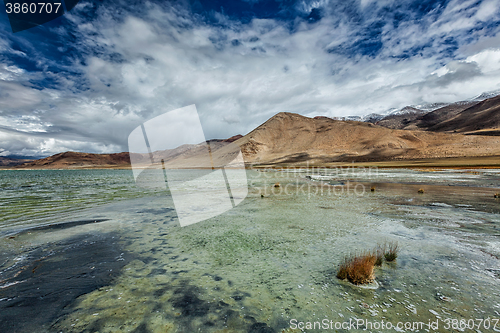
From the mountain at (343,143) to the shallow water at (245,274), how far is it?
9014cm

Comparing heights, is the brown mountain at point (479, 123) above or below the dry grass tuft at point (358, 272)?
above

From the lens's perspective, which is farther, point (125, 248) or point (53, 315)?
point (125, 248)

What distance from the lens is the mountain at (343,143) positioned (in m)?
80.8

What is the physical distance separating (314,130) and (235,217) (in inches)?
5462

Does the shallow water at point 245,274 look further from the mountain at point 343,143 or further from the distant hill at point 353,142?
the mountain at point 343,143

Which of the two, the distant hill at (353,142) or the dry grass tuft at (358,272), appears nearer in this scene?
the dry grass tuft at (358,272)

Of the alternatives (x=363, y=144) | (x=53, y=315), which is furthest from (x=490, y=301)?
(x=363, y=144)

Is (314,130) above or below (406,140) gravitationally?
above

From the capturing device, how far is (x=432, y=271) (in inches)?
202

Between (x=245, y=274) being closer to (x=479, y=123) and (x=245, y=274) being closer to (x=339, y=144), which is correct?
(x=339, y=144)

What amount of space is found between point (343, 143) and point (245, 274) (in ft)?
407

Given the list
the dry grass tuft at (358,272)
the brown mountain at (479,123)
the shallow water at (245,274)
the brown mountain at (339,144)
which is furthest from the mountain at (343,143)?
the dry grass tuft at (358,272)

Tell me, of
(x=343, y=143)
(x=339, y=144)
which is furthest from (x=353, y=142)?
(x=339, y=144)

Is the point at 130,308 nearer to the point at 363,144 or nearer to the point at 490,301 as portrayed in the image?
the point at 490,301
